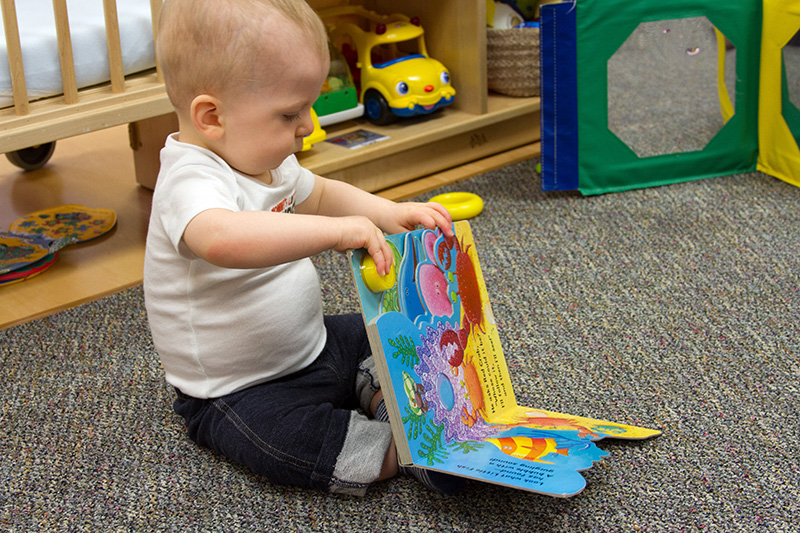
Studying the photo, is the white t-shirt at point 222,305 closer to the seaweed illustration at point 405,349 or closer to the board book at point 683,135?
the seaweed illustration at point 405,349

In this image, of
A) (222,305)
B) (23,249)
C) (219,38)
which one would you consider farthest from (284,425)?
(23,249)

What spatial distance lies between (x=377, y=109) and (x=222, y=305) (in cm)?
90

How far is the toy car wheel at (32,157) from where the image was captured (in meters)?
1.63

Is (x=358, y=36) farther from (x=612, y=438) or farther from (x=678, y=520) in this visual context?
(x=678, y=520)

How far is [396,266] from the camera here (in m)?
0.73

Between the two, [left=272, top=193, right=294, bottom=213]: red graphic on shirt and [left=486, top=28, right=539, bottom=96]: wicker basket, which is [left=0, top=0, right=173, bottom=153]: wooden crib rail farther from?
[left=486, top=28, right=539, bottom=96]: wicker basket

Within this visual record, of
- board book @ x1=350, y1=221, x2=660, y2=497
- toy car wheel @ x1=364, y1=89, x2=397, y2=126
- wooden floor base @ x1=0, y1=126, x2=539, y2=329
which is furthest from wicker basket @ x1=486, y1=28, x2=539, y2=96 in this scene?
board book @ x1=350, y1=221, x2=660, y2=497

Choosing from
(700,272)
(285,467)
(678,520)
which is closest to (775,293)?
(700,272)

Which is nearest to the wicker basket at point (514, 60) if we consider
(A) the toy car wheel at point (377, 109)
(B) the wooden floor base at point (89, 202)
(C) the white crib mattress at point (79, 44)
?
(B) the wooden floor base at point (89, 202)

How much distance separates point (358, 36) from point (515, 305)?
0.78 m

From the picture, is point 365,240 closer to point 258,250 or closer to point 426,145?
point 258,250

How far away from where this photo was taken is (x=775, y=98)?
4.61 feet

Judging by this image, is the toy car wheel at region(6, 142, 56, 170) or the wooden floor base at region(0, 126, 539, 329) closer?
the wooden floor base at region(0, 126, 539, 329)

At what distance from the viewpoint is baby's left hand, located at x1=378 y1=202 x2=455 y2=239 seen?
0.77 m
